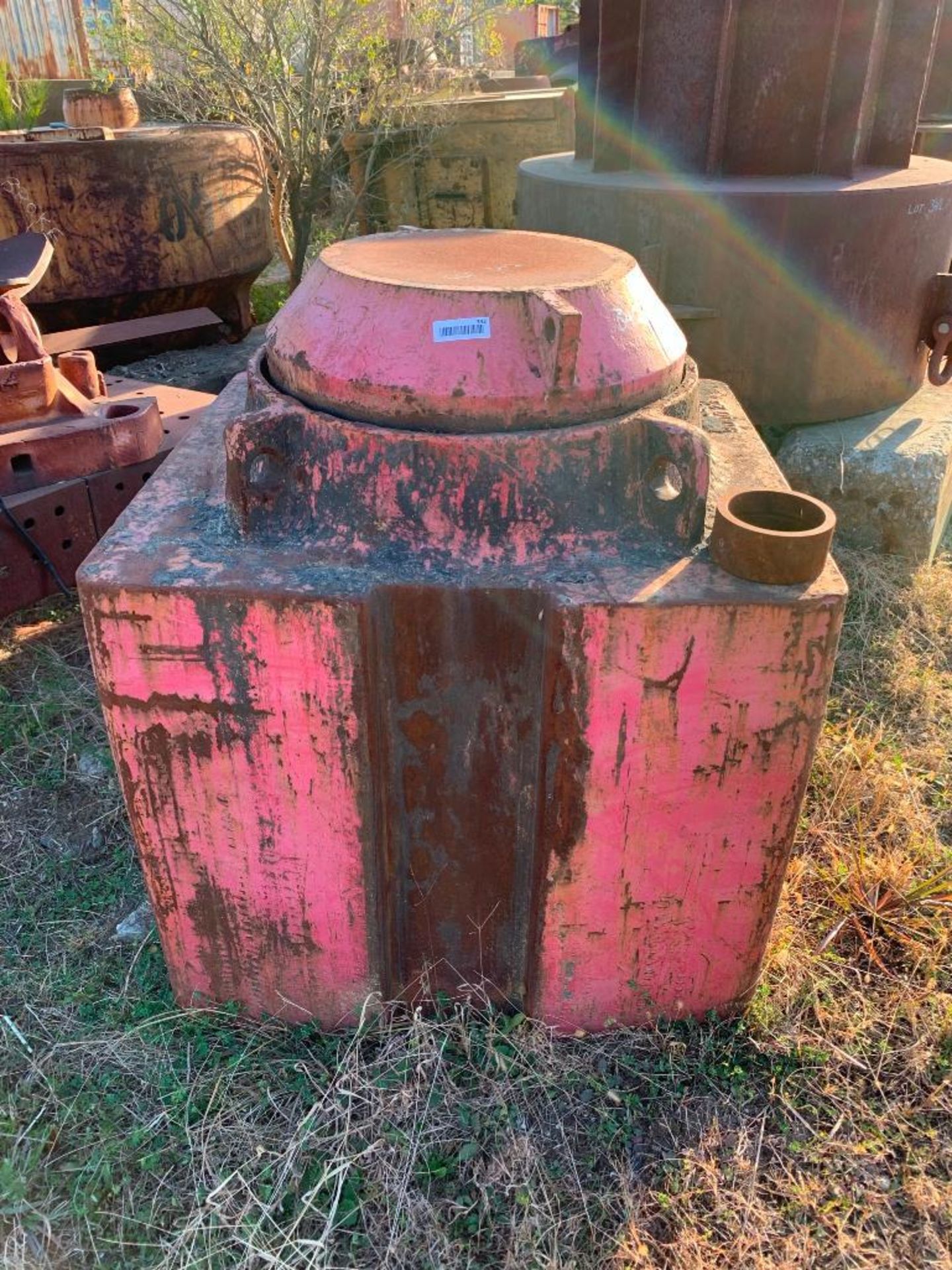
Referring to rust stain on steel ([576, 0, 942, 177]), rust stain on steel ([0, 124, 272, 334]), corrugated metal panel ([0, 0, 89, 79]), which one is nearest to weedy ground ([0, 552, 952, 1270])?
rust stain on steel ([576, 0, 942, 177])

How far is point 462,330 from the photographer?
1722 millimetres

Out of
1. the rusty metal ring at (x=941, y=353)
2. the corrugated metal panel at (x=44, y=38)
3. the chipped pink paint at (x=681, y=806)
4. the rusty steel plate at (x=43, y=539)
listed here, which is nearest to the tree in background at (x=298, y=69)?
the rusty steel plate at (x=43, y=539)

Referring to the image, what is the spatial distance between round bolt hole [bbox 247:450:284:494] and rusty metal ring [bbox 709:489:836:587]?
794mm

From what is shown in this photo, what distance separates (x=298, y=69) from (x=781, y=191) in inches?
196

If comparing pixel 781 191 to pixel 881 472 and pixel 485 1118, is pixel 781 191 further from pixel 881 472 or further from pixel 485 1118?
pixel 485 1118

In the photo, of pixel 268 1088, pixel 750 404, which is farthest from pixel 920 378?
pixel 268 1088

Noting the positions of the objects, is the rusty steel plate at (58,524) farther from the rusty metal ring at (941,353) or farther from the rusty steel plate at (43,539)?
the rusty metal ring at (941,353)

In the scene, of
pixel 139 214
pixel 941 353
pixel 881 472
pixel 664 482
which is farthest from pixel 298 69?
pixel 664 482

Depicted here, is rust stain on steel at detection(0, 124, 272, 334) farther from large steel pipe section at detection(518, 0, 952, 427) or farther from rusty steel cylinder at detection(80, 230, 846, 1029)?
rusty steel cylinder at detection(80, 230, 846, 1029)

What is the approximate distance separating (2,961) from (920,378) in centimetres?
379

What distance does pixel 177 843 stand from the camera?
1974 millimetres

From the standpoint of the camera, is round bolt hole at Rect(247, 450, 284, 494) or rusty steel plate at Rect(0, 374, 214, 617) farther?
rusty steel plate at Rect(0, 374, 214, 617)

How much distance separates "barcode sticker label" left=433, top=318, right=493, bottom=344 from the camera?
1720 mm

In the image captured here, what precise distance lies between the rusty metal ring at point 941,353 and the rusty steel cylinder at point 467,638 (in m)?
2.18
